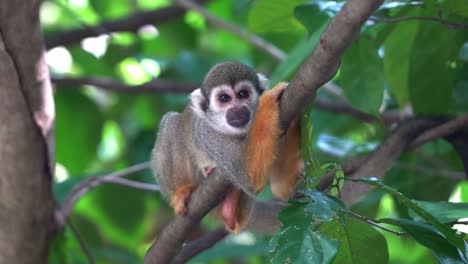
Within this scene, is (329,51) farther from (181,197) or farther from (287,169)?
(181,197)

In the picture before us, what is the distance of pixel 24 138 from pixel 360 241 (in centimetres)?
164

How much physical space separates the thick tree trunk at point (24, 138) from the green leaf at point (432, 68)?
1.76m

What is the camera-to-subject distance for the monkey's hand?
288 cm

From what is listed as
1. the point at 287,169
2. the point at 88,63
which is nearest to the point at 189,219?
the point at 287,169

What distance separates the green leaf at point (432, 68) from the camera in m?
3.21

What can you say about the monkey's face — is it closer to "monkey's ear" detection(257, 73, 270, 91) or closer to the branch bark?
"monkey's ear" detection(257, 73, 270, 91)

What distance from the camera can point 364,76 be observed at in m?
3.00

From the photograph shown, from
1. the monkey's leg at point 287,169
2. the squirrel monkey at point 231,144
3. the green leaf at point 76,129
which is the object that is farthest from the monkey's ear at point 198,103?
the green leaf at point 76,129

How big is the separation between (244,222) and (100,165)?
2.96 meters

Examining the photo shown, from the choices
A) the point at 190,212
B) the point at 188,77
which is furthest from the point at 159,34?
the point at 190,212

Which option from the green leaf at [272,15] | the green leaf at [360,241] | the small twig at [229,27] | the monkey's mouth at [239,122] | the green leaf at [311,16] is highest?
the green leaf at [311,16]

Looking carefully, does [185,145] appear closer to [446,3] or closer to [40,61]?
[40,61]

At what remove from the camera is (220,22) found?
503 cm

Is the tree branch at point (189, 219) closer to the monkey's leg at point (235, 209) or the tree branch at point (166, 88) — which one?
the monkey's leg at point (235, 209)
